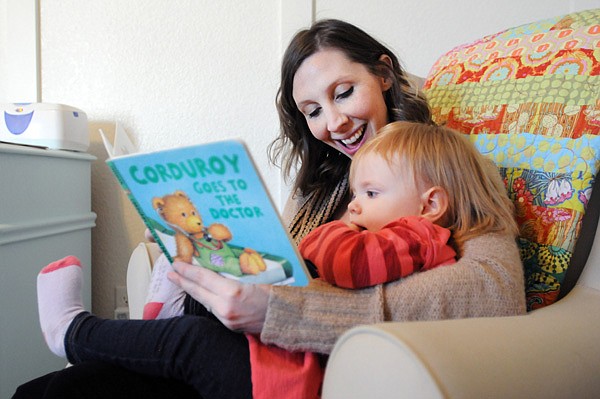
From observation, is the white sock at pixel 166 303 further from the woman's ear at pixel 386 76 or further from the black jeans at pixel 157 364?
the woman's ear at pixel 386 76

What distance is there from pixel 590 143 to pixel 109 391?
811 mm

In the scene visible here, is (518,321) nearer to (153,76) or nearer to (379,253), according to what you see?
(379,253)

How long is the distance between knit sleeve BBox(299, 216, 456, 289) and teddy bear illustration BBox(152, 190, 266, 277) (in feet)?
0.32

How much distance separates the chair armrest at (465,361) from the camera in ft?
1.40

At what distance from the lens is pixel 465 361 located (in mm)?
447

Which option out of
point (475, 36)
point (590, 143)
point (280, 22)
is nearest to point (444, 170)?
point (590, 143)

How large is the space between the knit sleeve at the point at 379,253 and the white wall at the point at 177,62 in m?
0.95

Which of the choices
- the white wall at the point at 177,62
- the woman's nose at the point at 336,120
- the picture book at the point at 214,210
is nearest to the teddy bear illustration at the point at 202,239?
the picture book at the point at 214,210

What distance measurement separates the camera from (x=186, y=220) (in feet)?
2.06

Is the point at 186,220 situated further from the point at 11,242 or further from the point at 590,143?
the point at 11,242

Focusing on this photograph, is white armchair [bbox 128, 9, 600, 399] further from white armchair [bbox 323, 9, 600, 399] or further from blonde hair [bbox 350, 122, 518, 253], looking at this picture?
blonde hair [bbox 350, 122, 518, 253]

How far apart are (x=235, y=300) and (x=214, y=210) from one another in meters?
0.13

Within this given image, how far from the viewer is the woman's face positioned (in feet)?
3.25

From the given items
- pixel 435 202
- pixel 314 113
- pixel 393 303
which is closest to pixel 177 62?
pixel 314 113
